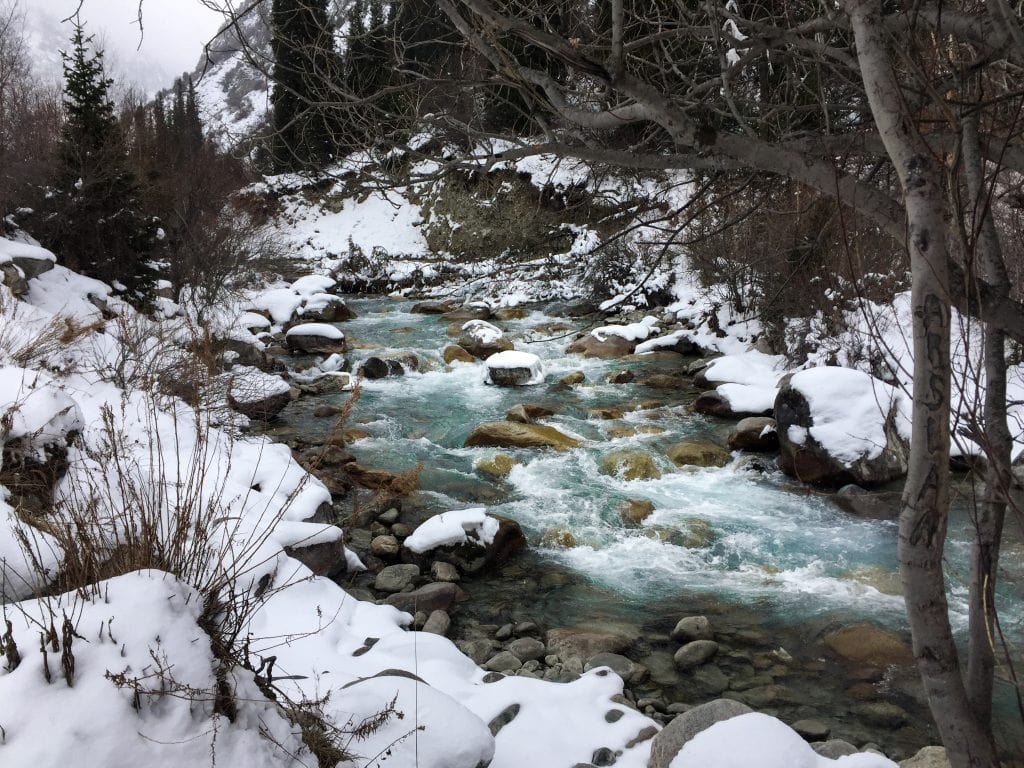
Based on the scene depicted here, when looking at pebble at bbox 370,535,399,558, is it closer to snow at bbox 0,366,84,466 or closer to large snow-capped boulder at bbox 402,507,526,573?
large snow-capped boulder at bbox 402,507,526,573

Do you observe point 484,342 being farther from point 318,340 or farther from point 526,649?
point 526,649

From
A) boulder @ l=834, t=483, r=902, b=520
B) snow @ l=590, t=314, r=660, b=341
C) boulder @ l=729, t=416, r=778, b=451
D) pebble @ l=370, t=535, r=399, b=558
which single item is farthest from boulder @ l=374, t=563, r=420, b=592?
snow @ l=590, t=314, r=660, b=341

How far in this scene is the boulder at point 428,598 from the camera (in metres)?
5.79

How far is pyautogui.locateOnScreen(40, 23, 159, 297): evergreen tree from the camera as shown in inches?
483

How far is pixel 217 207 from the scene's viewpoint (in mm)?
16375

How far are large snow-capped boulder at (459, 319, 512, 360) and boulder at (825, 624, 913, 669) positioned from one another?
968 centimetres

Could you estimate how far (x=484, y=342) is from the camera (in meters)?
14.7

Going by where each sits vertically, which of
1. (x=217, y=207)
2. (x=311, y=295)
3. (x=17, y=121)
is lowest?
(x=311, y=295)

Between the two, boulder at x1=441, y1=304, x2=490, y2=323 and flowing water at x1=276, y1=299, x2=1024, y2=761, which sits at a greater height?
boulder at x1=441, y1=304, x2=490, y2=323

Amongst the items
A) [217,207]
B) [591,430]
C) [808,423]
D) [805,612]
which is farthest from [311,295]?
[805,612]

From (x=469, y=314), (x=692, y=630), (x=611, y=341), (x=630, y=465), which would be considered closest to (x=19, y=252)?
(x=630, y=465)

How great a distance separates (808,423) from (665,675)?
176 inches

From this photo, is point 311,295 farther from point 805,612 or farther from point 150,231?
point 805,612

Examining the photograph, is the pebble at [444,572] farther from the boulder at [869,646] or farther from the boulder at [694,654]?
the boulder at [869,646]
